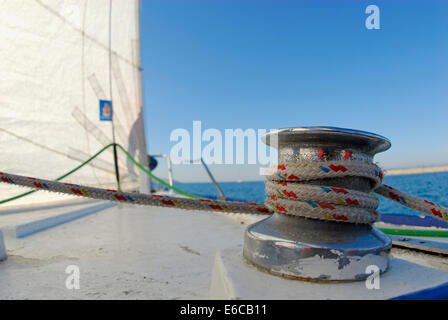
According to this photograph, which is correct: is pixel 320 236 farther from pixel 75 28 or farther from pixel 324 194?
pixel 75 28

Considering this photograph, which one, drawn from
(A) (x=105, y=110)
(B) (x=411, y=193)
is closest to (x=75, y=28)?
(A) (x=105, y=110)

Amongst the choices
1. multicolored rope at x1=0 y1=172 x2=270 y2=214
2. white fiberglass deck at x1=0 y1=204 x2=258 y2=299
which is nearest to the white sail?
white fiberglass deck at x1=0 y1=204 x2=258 y2=299

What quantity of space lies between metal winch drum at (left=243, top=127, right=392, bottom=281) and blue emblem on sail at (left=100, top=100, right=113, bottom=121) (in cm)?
420

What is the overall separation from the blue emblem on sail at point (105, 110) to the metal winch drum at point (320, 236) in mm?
4200

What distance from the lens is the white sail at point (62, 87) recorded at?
3.13m

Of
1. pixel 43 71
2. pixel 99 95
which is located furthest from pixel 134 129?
pixel 43 71

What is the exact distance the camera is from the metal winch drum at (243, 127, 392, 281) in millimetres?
597

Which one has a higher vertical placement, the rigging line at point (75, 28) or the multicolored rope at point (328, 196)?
the rigging line at point (75, 28)

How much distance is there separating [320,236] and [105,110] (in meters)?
4.46

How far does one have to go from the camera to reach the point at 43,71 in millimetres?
3434
